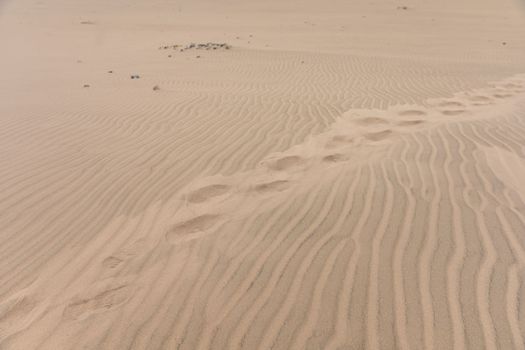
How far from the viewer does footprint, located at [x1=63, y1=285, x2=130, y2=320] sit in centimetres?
251

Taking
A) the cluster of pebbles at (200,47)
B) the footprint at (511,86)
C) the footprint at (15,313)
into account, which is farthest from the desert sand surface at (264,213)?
the cluster of pebbles at (200,47)

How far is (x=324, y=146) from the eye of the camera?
4.80 m

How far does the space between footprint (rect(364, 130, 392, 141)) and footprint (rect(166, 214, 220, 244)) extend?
2.55 m

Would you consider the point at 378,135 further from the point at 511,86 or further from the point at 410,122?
the point at 511,86

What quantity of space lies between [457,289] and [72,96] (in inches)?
297

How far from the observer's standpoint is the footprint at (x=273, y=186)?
12.5 ft

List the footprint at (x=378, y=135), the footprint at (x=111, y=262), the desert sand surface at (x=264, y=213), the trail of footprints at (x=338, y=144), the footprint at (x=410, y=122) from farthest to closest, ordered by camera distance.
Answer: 1. the footprint at (x=410, y=122)
2. the footprint at (x=378, y=135)
3. the trail of footprints at (x=338, y=144)
4. the footprint at (x=111, y=262)
5. the desert sand surface at (x=264, y=213)

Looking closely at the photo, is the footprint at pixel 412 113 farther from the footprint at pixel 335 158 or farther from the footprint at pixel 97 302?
the footprint at pixel 97 302

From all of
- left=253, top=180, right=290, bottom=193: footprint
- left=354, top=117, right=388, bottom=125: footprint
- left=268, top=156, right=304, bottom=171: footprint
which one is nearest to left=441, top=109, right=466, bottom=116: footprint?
left=354, top=117, right=388, bottom=125: footprint

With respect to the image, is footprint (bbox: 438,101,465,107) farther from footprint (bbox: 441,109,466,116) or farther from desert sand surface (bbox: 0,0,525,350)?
footprint (bbox: 441,109,466,116)

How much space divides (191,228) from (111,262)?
0.69 metres

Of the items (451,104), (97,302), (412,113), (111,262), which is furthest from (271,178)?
(451,104)

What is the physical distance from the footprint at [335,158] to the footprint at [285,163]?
0.29 m

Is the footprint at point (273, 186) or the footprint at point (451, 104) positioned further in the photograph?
the footprint at point (451, 104)
